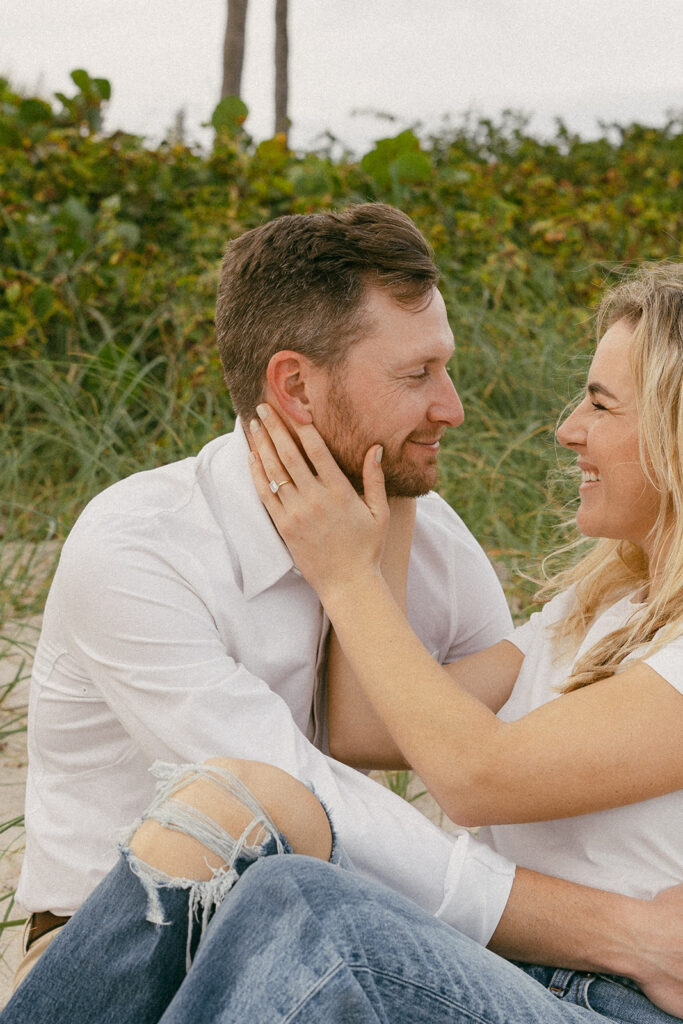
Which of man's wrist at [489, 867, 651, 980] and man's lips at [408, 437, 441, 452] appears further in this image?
man's lips at [408, 437, 441, 452]

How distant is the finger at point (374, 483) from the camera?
2223 millimetres

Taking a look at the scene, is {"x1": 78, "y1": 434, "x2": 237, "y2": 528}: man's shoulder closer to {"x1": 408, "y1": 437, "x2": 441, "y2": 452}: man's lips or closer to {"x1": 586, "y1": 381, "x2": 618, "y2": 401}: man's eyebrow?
{"x1": 408, "y1": 437, "x2": 441, "y2": 452}: man's lips

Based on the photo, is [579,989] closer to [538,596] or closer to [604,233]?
[538,596]

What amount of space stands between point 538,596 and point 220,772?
111 centimetres

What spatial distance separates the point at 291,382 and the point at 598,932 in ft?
3.96

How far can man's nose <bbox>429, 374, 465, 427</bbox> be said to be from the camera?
2.34 meters

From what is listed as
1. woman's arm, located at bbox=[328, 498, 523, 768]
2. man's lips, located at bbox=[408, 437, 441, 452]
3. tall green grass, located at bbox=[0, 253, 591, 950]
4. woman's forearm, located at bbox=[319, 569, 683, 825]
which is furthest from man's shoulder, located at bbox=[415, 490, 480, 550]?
tall green grass, located at bbox=[0, 253, 591, 950]

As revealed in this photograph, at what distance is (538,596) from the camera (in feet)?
8.38

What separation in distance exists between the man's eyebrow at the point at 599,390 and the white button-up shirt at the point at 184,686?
0.70 meters

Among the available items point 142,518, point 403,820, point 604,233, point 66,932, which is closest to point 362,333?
point 142,518

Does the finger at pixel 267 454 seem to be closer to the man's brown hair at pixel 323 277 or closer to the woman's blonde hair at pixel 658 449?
the man's brown hair at pixel 323 277

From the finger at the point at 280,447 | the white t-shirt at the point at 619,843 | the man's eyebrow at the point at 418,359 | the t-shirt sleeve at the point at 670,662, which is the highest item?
the man's eyebrow at the point at 418,359

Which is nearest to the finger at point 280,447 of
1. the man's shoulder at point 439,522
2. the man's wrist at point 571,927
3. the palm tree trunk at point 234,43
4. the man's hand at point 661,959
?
the man's shoulder at point 439,522

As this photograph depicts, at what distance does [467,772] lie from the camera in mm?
1878
